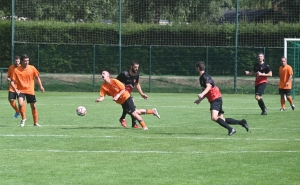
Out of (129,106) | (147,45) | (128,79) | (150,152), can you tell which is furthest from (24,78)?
(147,45)

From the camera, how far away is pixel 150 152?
46.0 ft

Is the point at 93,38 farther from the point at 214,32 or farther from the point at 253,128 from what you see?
the point at 253,128

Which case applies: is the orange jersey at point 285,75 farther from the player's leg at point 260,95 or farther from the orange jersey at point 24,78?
the orange jersey at point 24,78

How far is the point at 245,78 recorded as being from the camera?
4119 centimetres

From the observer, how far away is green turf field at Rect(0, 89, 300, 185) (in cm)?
1105

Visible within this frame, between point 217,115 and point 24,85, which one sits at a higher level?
point 24,85

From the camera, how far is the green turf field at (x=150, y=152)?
435 inches

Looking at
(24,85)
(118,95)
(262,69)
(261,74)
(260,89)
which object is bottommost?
(260,89)

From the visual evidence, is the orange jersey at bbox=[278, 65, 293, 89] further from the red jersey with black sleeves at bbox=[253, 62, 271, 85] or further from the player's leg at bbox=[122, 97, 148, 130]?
the player's leg at bbox=[122, 97, 148, 130]

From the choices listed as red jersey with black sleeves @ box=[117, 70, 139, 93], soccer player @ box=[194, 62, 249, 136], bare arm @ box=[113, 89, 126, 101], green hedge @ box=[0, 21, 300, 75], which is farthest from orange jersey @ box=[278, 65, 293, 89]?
green hedge @ box=[0, 21, 300, 75]

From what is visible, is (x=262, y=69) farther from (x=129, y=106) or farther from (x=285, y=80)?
(x=129, y=106)

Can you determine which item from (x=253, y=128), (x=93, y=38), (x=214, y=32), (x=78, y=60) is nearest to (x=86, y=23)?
(x=93, y=38)

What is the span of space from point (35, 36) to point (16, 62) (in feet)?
77.5

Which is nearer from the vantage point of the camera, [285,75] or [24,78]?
[24,78]
